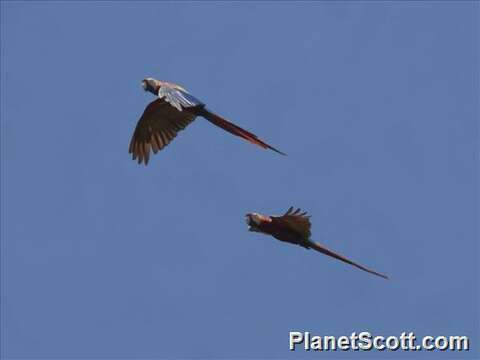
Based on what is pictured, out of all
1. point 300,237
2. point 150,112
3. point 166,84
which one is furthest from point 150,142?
point 300,237

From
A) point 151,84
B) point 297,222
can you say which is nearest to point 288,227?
point 297,222

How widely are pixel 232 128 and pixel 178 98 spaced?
3.55ft

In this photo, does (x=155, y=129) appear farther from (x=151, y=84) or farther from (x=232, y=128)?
(x=232, y=128)

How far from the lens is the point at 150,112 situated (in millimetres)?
21422

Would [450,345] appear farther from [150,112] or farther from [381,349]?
[150,112]

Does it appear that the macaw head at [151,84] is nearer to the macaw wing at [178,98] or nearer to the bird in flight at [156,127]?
the macaw wing at [178,98]

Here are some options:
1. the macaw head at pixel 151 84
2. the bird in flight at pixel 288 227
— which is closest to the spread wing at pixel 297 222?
the bird in flight at pixel 288 227

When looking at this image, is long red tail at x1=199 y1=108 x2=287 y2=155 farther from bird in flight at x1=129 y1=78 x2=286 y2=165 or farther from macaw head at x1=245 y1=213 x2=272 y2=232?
bird in flight at x1=129 y1=78 x2=286 y2=165

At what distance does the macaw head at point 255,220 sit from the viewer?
17.3 meters

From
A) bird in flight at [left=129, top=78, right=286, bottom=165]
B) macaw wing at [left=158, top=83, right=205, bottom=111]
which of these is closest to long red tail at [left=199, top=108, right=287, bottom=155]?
macaw wing at [left=158, top=83, right=205, bottom=111]

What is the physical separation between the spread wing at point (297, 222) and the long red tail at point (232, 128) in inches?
35.0

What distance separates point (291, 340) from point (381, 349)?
1.36 m

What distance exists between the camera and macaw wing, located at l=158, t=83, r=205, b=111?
18.8 meters

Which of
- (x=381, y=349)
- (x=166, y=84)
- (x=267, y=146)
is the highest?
(x=166, y=84)
